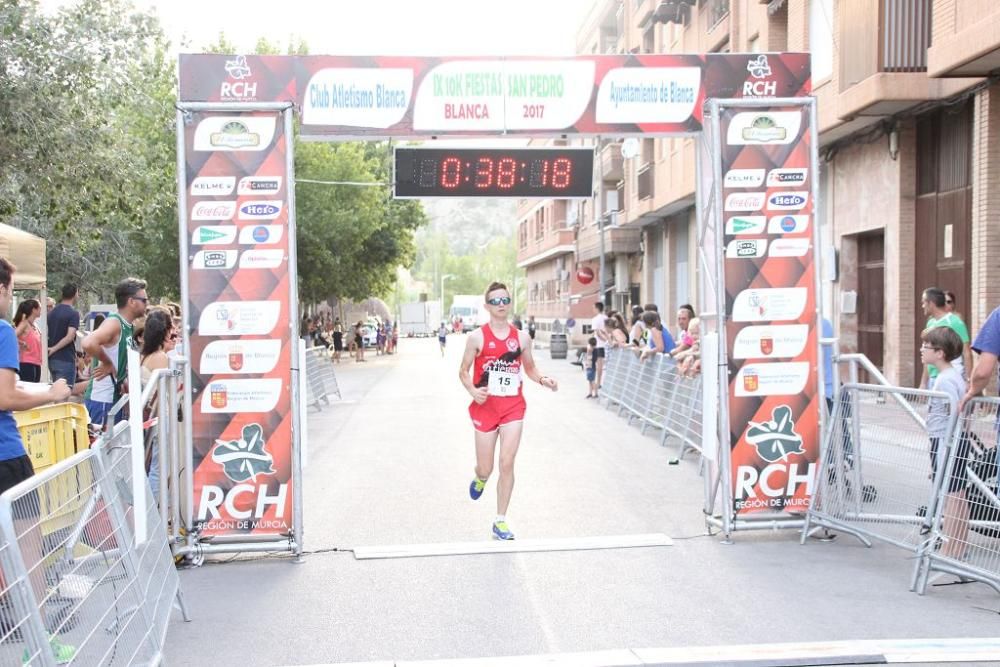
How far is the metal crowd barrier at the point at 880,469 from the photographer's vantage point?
649 cm

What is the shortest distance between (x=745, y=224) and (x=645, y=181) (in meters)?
25.2

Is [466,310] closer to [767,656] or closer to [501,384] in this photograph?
[501,384]

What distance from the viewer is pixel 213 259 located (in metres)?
7.36

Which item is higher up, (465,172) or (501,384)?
(465,172)

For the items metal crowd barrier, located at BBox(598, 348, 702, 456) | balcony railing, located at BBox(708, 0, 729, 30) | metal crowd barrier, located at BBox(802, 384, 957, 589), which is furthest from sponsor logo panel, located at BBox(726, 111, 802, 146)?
balcony railing, located at BBox(708, 0, 729, 30)

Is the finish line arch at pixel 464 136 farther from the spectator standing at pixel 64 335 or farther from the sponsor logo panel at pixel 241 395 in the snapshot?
the spectator standing at pixel 64 335

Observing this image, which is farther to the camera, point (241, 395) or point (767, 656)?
point (241, 395)

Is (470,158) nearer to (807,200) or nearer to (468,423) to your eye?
(807,200)

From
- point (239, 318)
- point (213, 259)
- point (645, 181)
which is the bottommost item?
point (239, 318)

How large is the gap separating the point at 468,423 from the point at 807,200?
9.18 m

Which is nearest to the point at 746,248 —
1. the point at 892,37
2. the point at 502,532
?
the point at 502,532

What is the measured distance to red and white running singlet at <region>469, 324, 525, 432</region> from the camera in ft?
26.2

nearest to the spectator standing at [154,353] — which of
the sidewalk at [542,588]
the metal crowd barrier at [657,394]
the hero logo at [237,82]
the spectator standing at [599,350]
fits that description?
the sidewalk at [542,588]

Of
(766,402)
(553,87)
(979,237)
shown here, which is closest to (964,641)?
(766,402)
